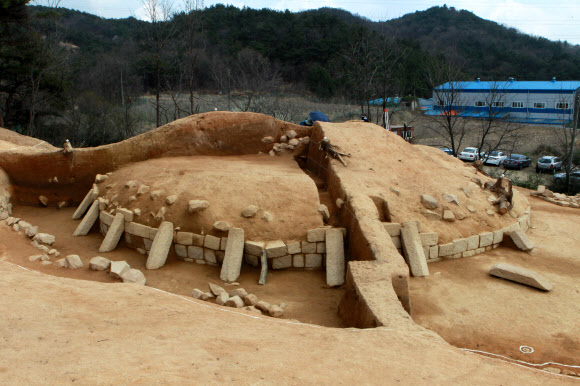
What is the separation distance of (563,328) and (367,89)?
16.6 metres

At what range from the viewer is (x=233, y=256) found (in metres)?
6.95

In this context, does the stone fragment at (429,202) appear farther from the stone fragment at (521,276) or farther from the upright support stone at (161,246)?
the upright support stone at (161,246)

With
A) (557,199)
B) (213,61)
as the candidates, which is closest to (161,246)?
(557,199)

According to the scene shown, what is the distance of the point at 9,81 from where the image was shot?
21844mm

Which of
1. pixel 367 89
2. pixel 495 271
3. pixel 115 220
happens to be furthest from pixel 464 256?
pixel 367 89

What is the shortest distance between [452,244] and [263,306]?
366cm

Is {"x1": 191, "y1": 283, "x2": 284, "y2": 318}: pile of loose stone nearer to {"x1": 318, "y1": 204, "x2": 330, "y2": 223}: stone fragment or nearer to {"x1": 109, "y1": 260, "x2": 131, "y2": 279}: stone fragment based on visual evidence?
{"x1": 109, "y1": 260, "x2": 131, "y2": 279}: stone fragment

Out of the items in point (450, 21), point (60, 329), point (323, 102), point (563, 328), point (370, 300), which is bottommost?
point (563, 328)

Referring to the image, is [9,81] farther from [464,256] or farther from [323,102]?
[464,256]

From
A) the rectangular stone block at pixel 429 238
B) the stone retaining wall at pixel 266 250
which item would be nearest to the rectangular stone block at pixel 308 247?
the stone retaining wall at pixel 266 250

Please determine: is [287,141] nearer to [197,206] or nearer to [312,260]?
[197,206]

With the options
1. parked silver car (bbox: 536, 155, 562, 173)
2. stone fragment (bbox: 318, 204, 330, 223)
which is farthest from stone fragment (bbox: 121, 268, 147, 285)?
parked silver car (bbox: 536, 155, 562, 173)

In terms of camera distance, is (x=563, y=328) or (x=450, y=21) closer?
(x=563, y=328)

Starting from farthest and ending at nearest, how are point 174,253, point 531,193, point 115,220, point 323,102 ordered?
point 323,102 < point 531,193 < point 115,220 < point 174,253
